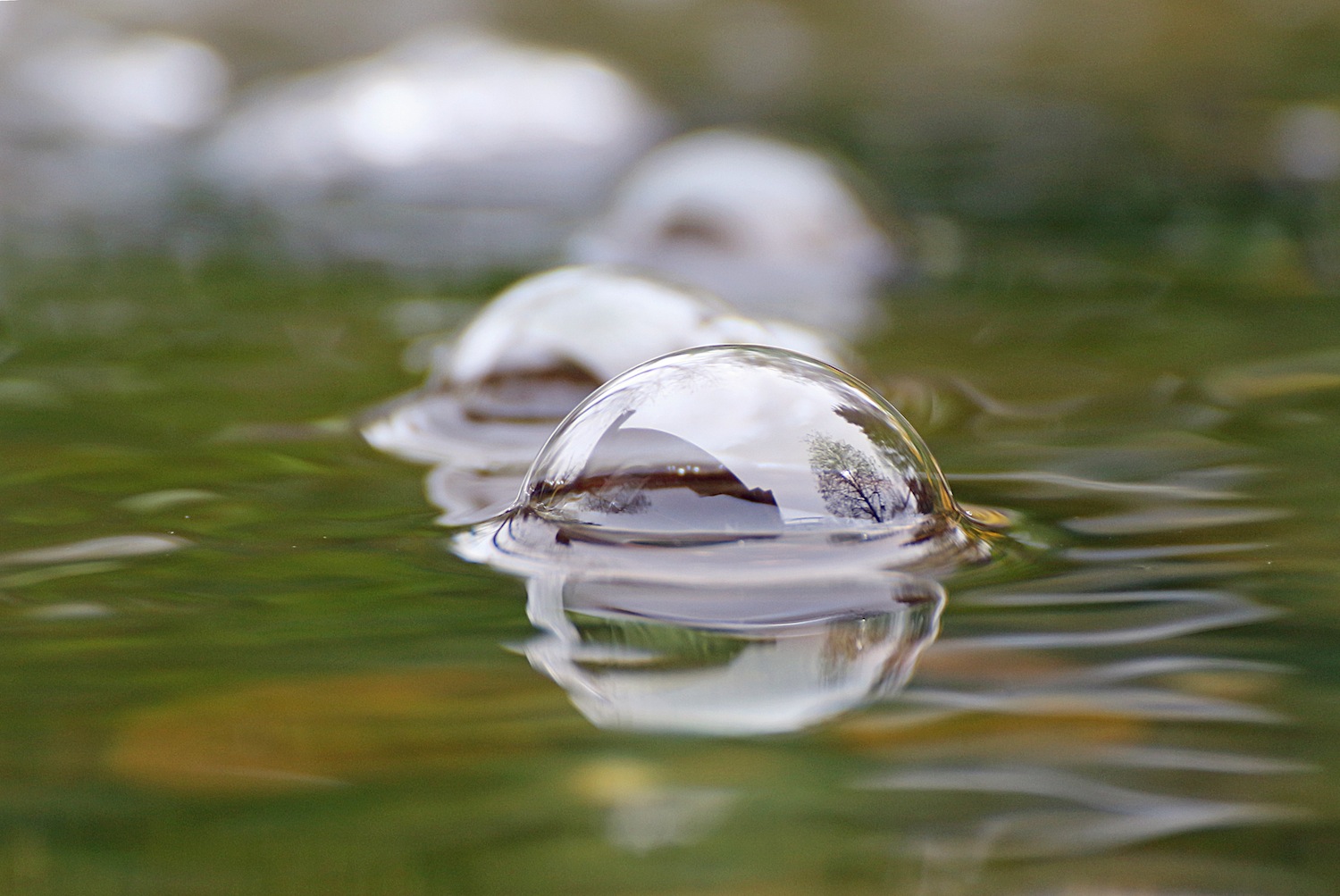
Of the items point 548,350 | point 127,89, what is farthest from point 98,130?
point 548,350

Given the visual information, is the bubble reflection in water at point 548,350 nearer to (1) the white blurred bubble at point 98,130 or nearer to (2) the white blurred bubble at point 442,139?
(1) the white blurred bubble at point 98,130

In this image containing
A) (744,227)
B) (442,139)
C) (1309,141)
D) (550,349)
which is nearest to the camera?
(550,349)

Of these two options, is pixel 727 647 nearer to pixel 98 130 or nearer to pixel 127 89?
pixel 98 130

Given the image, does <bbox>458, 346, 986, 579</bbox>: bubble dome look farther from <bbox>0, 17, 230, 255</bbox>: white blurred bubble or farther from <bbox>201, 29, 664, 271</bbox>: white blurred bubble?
<bbox>201, 29, 664, 271</bbox>: white blurred bubble

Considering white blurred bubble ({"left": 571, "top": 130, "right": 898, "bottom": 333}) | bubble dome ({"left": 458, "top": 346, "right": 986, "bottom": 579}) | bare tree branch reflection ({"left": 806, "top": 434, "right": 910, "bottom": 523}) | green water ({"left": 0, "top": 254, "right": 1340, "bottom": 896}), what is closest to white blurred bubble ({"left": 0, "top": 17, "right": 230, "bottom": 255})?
white blurred bubble ({"left": 571, "top": 130, "right": 898, "bottom": 333})

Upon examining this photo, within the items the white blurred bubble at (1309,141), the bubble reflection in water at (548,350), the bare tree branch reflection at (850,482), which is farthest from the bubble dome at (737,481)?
the white blurred bubble at (1309,141)

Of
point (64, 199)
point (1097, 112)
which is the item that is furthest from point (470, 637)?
point (1097, 112)
